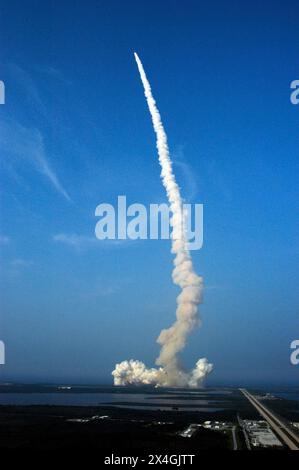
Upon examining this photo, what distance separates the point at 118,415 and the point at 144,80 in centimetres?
5941

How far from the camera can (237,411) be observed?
98.7 m

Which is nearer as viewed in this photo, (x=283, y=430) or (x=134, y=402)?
(x=283, y=430)

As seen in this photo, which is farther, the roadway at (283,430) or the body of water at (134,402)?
the body of water at (134,402)

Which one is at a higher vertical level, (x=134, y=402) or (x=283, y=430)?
(x=283, y=430)

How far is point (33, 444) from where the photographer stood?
5922cm

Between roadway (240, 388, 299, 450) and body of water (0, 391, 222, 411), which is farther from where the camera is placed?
body of water (0, 391, 222, 411)

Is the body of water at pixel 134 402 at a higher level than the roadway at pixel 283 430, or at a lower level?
lower

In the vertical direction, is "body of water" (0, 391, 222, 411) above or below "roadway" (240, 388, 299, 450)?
below

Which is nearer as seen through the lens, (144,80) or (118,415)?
(144,80)
